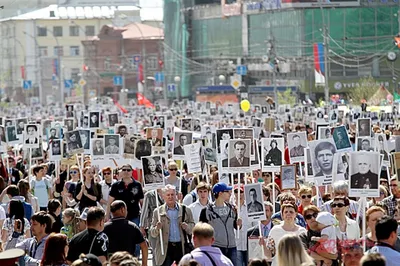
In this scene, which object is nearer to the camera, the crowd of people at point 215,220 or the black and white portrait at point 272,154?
the crowd of people at point 215,220

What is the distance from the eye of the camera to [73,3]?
6938 cm

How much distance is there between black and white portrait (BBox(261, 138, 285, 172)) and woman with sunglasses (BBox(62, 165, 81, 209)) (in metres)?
2.68

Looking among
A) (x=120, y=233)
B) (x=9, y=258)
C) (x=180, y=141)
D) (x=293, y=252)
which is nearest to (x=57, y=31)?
(x=180, y=141)

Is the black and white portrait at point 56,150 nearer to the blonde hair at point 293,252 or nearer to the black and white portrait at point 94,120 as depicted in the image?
the black and white portrait at point 94,120

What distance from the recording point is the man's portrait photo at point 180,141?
2231 cm

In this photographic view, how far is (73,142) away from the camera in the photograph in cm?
2375

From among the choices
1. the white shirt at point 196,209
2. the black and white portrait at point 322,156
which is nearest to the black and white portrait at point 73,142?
the black and white portrait at point 322,156

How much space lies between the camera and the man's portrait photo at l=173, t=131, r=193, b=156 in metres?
22.3

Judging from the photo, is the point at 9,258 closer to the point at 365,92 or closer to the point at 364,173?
the point at 364,173

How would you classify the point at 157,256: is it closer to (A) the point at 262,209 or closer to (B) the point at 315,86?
(A) the point at 262,209

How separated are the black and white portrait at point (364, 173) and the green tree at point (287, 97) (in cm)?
7245

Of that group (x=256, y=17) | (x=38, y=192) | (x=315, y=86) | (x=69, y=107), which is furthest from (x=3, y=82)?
(x=38, y=192)

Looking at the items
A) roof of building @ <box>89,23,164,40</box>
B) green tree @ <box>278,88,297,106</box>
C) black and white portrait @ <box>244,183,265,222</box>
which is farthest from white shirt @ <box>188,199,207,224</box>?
roof of building @ <box>89,23,164,40</box>

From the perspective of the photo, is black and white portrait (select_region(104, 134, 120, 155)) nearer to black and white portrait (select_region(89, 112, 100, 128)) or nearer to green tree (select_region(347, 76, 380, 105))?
black and white portrait (select_region(89, 112, 100, 128))
